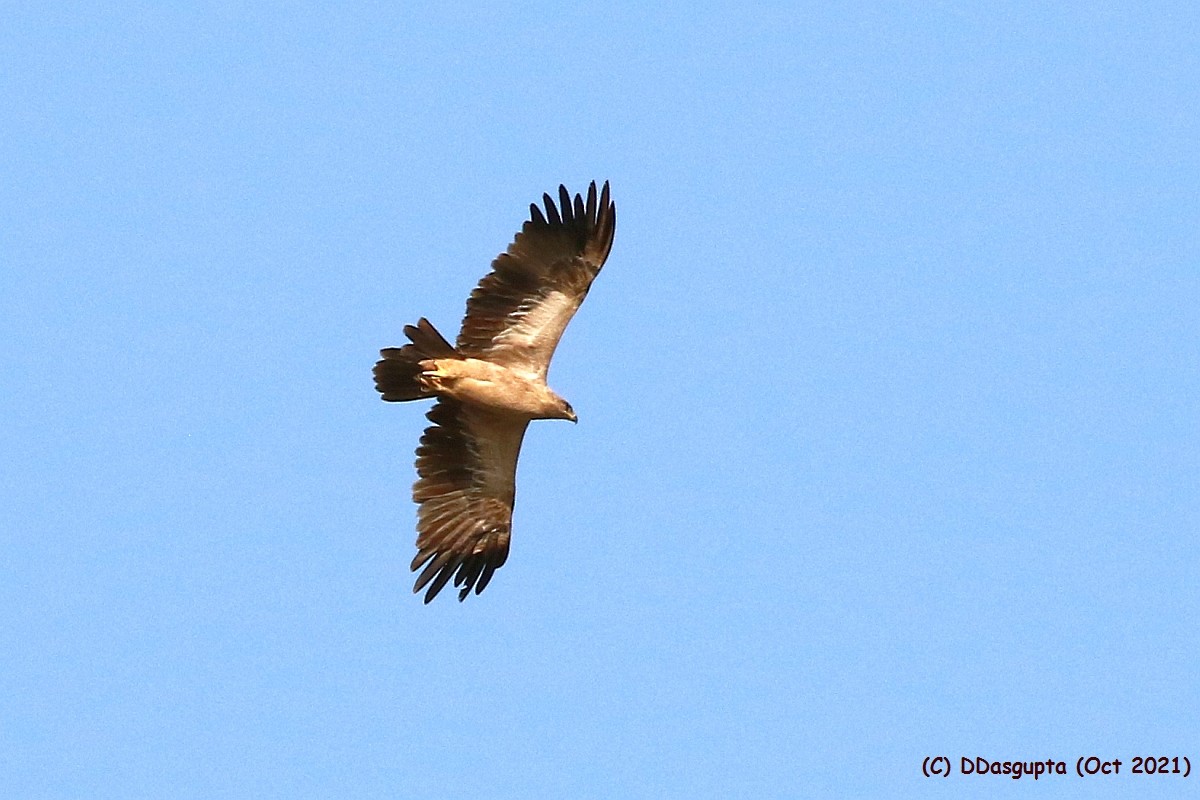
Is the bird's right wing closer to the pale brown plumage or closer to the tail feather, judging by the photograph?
the pale brown plumage

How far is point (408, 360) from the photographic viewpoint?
1200 cm

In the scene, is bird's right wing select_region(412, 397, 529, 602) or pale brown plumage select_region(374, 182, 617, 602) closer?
pale brown plumage select_region(374, 182, 617, 602)

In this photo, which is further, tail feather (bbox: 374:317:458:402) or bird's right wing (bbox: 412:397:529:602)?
bird's right wing (bbox: 412:397:529:602)

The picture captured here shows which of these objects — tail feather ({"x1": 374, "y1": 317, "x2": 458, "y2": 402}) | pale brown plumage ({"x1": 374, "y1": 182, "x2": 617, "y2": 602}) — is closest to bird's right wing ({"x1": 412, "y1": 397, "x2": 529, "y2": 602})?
pale brown plumage ({"x1": 374, "y1": 182, "x2": 617, "y2": 602})

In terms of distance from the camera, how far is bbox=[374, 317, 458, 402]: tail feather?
39.2 ft

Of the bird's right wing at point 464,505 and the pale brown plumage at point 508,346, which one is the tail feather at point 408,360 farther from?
the bird's right wing at point 464,505

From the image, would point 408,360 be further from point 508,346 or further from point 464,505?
point 464,505

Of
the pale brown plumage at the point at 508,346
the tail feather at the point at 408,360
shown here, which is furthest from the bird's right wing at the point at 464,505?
the tail feather at the point at 408,360

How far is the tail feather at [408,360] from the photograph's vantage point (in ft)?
39.2

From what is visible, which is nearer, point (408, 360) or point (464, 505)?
point (408, 360)

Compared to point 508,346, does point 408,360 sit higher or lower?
lower

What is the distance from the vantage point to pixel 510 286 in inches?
483

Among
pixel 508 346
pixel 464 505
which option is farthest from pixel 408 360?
pixel 464 505

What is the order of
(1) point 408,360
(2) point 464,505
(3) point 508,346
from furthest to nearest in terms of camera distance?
(2) point 464,505 < (3) point 508,346 < (1) point 408,360
